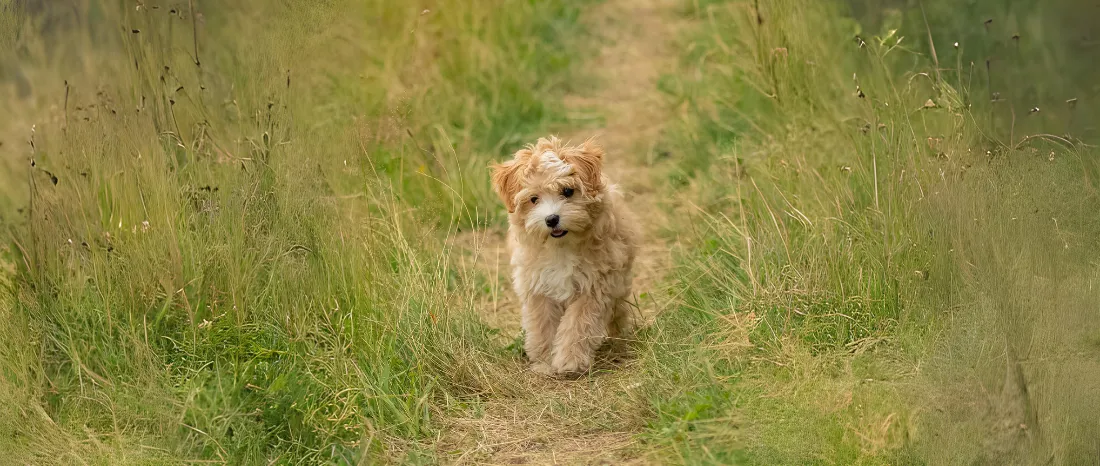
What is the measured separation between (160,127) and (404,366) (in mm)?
1440

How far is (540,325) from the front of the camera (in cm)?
526

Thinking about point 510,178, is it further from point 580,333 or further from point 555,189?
point 580,333

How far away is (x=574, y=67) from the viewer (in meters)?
9.41

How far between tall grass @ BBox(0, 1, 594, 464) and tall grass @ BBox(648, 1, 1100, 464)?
1.16m

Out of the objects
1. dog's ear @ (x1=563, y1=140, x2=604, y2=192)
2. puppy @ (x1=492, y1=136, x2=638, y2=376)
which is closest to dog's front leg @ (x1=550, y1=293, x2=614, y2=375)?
puppy @ (x1=492, y1=136, x2=638, y2=376)

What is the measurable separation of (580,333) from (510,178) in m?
0.78

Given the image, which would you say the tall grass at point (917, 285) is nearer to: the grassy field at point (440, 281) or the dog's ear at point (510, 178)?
the grassy field at point (440, 281)

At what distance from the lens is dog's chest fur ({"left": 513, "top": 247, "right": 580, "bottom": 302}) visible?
16.9 ft

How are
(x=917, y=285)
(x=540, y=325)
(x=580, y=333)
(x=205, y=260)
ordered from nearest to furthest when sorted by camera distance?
(x=917, y=285) < (x=205, y=260) < (x=580, y=333) < (x=540, y=325)

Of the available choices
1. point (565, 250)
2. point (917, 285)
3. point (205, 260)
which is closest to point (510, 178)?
point (565, 250)

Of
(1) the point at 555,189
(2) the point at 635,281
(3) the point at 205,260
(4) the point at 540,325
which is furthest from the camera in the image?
(2) the point at 635,281

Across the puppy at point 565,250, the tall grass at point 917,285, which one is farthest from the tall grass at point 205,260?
the tall grass at point 917,285

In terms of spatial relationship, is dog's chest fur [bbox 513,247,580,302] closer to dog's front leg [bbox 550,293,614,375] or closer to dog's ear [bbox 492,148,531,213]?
dog's front leg [bbox 550,293,614,375]

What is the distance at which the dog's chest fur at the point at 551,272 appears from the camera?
516 cm
